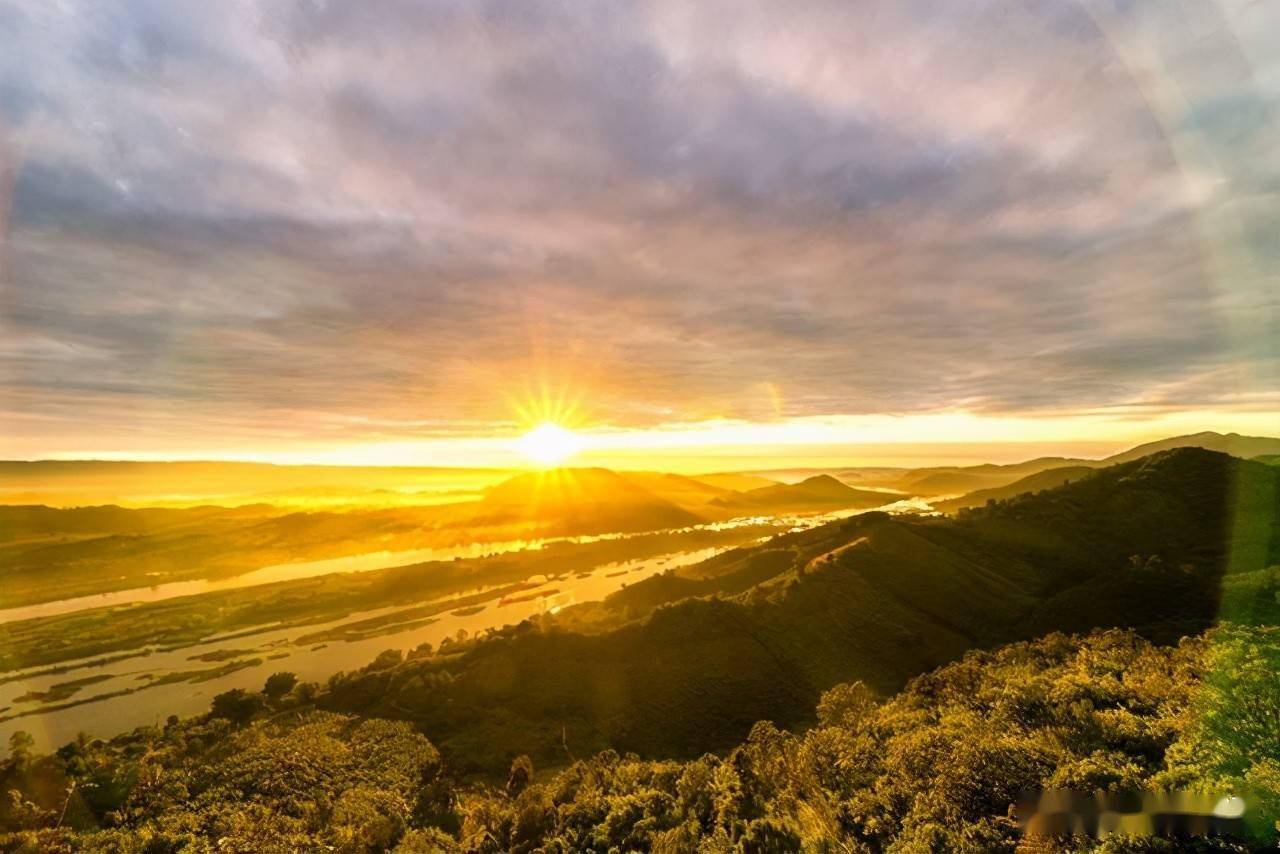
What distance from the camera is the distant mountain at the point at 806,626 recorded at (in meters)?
47.3

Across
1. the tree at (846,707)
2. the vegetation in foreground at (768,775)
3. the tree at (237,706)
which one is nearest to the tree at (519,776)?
the vegetation in foreground at (768,775)

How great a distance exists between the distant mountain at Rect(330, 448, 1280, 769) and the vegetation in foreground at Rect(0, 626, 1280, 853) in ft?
20.4

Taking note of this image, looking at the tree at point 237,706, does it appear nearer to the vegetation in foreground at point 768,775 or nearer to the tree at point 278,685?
the vegetation in foreground at point 768,775

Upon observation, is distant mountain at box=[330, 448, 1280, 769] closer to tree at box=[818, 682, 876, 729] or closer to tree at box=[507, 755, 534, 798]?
tree at box=[507, 755, 534, 798]

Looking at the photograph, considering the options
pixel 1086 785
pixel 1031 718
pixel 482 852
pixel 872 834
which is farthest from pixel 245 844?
pixel 1031 718

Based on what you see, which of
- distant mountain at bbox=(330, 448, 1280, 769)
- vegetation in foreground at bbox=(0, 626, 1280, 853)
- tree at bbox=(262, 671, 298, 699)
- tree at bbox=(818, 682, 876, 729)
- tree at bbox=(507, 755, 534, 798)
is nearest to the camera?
vegetation in foreground at bbox=(0, 626, 1280, 853)

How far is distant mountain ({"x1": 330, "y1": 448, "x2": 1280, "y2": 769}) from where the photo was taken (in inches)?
1863

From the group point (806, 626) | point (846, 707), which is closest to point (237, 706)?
point (846, 707)

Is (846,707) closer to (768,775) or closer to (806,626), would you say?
(768,775)

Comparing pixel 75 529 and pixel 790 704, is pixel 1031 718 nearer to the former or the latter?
pixel 790 704

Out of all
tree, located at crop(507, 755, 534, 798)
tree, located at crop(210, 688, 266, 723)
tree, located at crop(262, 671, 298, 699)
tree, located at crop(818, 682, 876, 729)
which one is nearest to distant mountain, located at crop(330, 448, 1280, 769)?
tree, located at crop(507, 755, 534, 798)

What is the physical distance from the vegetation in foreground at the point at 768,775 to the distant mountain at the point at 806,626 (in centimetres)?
622

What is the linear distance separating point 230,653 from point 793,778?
77.2 m

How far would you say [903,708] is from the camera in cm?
3375
